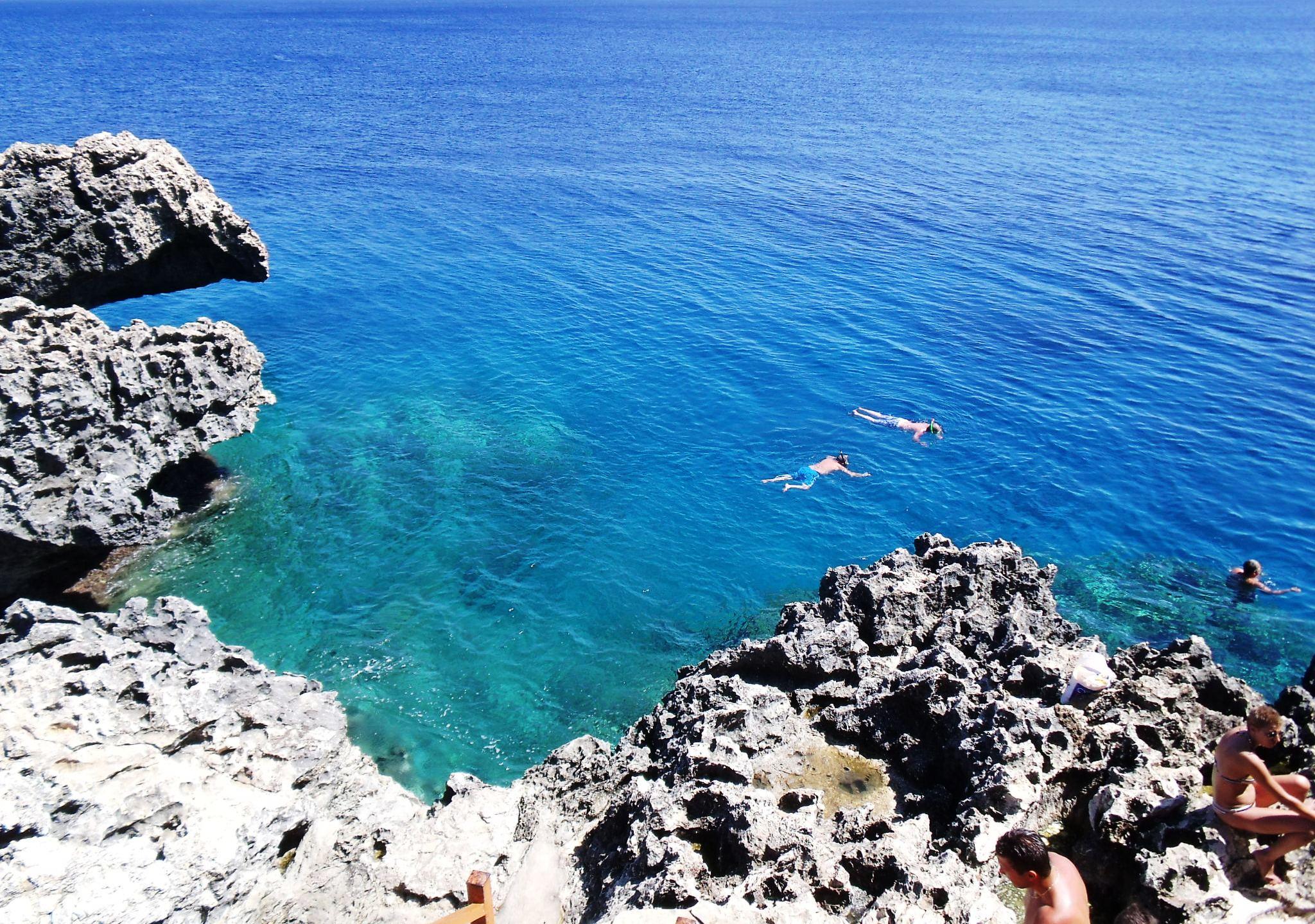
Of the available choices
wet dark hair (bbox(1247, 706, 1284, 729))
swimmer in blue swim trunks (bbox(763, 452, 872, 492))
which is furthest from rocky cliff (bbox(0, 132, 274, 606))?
wet dark hair (bbox(1247, 706, 1284, 729))

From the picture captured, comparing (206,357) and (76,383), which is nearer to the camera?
(76,383)

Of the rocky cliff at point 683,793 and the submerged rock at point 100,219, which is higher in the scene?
the submerged rock at point 100,219

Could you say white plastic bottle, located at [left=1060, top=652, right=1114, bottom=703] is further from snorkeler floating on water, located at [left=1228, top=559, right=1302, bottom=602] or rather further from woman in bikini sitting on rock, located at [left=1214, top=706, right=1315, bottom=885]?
snorkeler floating on water, located at [left=1228, top=559, right=1302, bottom=602]

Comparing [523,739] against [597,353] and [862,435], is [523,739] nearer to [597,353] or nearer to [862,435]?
[862,435]

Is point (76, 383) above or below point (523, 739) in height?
above

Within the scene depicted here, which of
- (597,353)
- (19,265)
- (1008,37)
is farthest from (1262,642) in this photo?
(1008,37)

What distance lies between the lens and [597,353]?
40.4m

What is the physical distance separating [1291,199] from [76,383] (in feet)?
255

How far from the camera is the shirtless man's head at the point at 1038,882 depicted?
828cm

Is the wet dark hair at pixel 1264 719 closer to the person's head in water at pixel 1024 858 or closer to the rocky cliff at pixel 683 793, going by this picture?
the rocky cliff at pixel 683 793

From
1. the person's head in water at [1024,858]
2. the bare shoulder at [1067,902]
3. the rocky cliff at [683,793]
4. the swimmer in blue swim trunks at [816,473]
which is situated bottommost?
the swimmer in blue swim trunks at [816,473]

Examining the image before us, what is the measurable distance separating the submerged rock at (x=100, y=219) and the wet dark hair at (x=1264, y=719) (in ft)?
103

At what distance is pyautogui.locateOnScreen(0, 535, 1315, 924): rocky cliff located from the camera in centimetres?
1101

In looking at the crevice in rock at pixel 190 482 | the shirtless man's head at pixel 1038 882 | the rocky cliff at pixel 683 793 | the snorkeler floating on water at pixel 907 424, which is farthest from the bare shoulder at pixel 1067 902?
the crevice in rock at pixel 190 482
